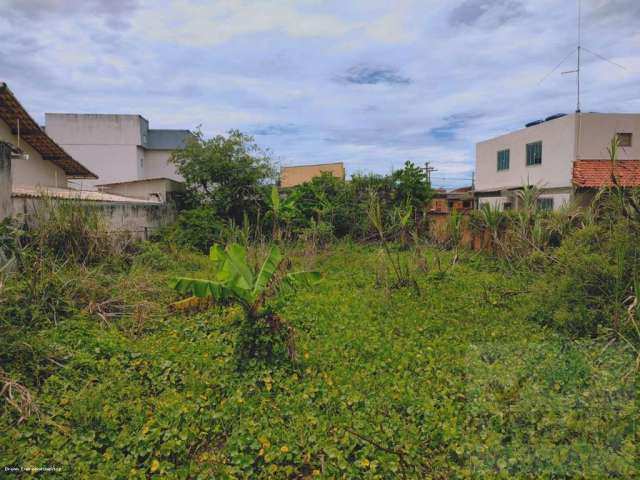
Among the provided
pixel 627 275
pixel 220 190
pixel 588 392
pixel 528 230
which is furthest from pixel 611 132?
pixel 588 392

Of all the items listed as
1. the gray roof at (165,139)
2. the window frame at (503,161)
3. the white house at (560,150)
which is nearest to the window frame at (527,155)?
the white house at (560,150)

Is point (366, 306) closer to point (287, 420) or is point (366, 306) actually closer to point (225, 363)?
point (225, 363)

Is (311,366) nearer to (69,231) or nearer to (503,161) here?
(69,231)

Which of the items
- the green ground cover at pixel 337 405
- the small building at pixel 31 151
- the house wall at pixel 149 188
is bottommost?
the green ground cover at pixel 337 405

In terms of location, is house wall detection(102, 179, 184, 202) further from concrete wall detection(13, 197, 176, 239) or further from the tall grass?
the tall grass

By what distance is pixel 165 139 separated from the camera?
2733cm

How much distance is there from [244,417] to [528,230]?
714 centimetres

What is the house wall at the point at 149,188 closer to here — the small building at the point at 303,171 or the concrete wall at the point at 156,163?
the small building at the point at 303,171

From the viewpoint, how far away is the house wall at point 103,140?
23875mm

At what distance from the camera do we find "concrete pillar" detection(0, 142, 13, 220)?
20.2 feet

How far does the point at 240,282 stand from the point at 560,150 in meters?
16.0

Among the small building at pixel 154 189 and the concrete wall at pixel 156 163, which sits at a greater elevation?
the concrete wall at pixel 156 163

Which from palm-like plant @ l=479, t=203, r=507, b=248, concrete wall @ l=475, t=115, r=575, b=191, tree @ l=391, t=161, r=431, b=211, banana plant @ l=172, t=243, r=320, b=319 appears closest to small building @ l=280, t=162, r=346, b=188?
concrete wall @ l=475, t=115, r=575, b=191

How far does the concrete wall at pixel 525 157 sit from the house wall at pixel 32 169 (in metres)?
15.3
